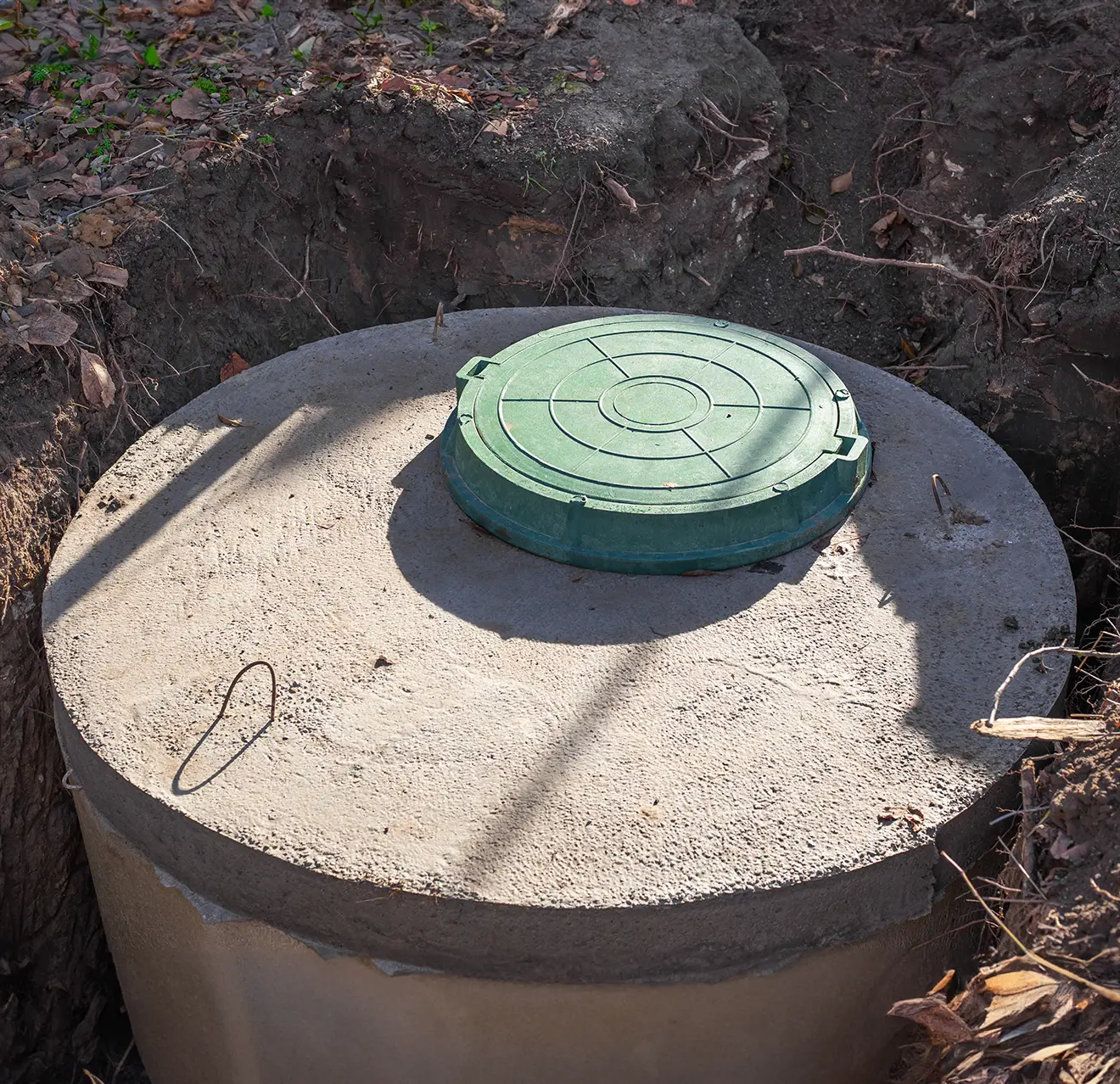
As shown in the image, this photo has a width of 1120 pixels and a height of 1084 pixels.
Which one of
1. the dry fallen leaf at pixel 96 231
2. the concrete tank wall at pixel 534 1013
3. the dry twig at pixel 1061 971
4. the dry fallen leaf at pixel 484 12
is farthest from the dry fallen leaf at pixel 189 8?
the dry twig at pixel 1061 971

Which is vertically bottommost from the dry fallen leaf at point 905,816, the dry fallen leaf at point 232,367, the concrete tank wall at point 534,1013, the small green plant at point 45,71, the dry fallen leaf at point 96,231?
the concrete tank wall at point 534,1013

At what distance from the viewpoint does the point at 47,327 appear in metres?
3.42

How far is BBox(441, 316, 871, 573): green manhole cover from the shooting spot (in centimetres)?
274

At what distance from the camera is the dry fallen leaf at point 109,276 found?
361cm

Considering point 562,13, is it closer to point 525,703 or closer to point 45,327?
point 45,327

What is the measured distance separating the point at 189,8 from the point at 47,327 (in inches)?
74.0

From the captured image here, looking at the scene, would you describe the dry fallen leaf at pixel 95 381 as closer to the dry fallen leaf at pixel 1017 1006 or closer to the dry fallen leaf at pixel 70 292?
the dry fallen leaf at pixel 70 292

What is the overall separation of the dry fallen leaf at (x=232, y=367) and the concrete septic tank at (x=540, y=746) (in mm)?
883

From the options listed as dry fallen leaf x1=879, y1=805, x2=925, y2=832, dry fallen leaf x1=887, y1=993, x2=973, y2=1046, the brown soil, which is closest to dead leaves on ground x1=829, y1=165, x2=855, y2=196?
the brown soil

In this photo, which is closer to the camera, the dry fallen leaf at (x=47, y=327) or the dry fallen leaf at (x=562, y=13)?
the dry fallen leaf at (x=47, y=327)

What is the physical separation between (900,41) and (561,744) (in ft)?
12.5

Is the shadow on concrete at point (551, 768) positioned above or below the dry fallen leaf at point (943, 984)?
above

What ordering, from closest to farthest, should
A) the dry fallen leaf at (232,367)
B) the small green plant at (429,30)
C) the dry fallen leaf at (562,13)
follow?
the dry fallen leaf at (232,367)
the small green plant at (429,30)
the dry fallen leaf at (562,13)

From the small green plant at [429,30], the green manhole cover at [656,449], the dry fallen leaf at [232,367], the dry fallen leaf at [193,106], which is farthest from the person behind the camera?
the small green plant at [429,30]
